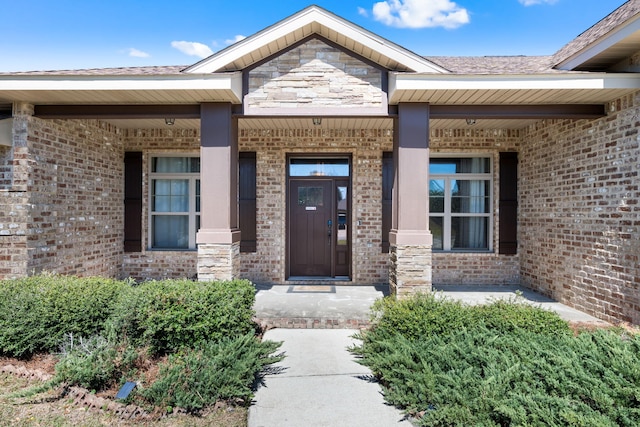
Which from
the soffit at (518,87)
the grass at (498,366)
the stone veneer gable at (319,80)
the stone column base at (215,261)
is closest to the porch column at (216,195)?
the stone column base at (215,261)

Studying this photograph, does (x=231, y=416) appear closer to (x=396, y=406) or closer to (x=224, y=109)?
(x=396, y=406)

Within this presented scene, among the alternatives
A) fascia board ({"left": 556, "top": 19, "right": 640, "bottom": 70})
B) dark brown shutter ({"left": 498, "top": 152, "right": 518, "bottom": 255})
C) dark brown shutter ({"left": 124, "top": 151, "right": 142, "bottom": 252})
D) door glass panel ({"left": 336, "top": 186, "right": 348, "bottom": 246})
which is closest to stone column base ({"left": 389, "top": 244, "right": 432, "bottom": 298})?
door glass panel ({"left": 336, "top": 186, "right": 348, "bottom": 246})

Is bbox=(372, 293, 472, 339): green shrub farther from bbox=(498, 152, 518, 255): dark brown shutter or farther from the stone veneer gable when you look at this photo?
bbox=(498, 152, 518, 255): dark brown shutter

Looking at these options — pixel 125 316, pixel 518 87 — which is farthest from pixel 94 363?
pixel 518 87

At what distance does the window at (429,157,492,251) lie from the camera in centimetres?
708

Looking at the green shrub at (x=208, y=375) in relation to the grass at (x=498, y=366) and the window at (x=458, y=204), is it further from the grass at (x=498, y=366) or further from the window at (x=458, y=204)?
the window at (x=458, y=204)

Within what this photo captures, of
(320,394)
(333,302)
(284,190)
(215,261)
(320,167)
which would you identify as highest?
(320,167)

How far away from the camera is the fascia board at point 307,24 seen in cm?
488

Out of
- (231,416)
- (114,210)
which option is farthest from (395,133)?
(114,210)

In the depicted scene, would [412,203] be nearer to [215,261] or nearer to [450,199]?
[450,199]

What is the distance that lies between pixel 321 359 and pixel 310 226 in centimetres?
348

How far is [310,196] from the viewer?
7055mm

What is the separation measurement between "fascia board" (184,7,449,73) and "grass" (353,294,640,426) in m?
3.27

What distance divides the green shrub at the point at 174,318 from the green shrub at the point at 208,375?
160mm
